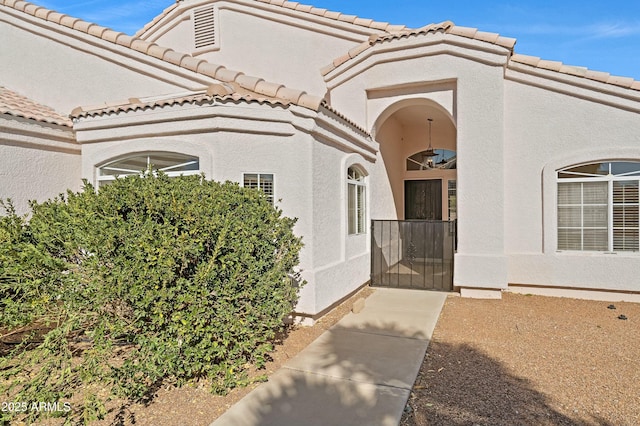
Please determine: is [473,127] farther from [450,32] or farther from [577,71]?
[577,71]

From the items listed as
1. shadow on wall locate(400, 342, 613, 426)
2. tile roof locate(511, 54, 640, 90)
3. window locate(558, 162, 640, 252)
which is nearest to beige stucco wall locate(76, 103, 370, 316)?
shadow on wall locate(400, 342, 613, 426)

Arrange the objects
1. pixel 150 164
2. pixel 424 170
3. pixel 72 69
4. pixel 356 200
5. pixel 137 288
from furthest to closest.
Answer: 1. pixel 424 170
2. pixel 72 69
3. pixel 356 200
4. pixel 150 164
5. pixel 137 288

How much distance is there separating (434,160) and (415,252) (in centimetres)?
671

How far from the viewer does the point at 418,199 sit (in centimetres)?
1680

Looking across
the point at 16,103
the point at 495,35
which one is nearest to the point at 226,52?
the point at 16,103

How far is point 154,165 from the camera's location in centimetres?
898

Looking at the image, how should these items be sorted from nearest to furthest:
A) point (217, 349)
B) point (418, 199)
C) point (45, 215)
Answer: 1. point (217, 349)
2. point (45, 215)
3. point (418, 199)

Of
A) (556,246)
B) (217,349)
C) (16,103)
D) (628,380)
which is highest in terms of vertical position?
(16,103)

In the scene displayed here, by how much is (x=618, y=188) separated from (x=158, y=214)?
35.2 feet

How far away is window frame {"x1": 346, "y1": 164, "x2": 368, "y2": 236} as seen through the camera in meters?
10.2

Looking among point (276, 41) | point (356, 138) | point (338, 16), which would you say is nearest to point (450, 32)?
point (356, 138)

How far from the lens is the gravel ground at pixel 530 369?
4641 mm

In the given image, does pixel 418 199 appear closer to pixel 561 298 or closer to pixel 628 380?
pixel 561 298

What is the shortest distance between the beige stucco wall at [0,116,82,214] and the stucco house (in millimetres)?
36
